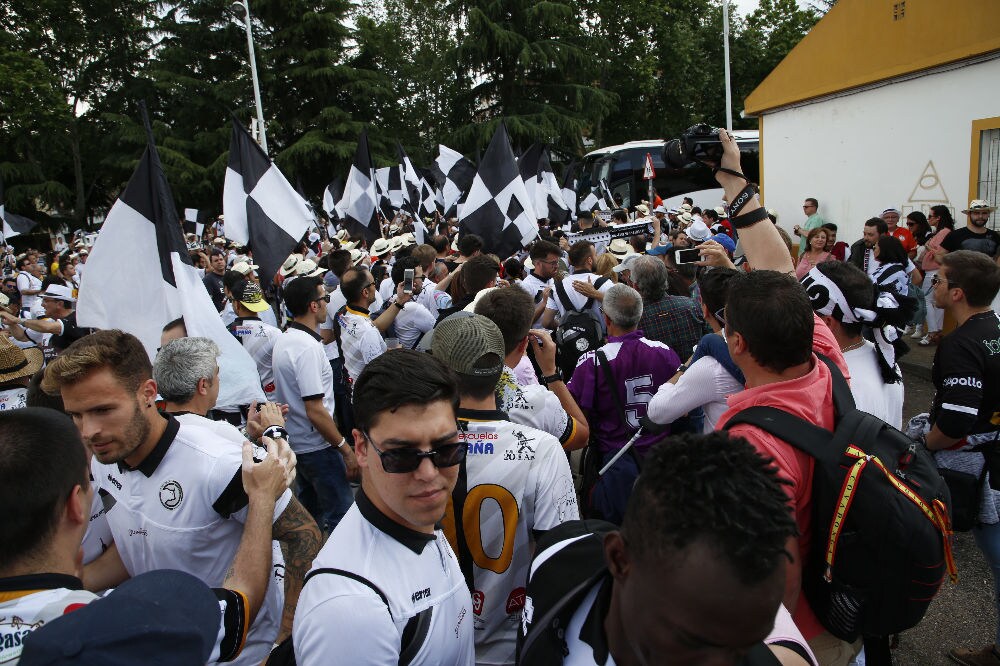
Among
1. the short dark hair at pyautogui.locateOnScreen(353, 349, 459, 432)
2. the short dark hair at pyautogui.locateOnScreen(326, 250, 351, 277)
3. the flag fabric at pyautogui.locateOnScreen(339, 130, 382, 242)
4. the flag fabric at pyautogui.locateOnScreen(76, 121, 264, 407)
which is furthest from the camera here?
the flag fabric at pyautogui.locateOnScreen(339, 130, 382, 242)

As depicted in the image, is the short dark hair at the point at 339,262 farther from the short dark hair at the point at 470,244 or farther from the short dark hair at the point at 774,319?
the short dark hair at the point at 774,319

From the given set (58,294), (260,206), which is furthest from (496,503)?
(58,294)

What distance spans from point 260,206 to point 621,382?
397 centimetres

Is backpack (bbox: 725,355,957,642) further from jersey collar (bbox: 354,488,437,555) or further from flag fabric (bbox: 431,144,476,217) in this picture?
flag fabric (bbox: 431,144,476,217)

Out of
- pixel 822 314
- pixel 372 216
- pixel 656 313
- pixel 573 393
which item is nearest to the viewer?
pixel 822 314

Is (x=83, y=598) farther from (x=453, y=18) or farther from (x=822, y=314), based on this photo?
(x=453, y=18)

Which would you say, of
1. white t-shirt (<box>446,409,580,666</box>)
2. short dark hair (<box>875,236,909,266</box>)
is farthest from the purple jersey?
short dark hair (<box>875,236,909,266</box>)

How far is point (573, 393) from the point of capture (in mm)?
4012

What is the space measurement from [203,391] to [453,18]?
3405cm

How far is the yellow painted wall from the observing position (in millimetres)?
10160

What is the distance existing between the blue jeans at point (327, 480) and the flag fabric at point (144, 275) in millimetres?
940

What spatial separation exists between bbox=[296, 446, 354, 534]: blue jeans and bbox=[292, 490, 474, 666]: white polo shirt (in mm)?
3138

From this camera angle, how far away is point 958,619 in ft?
12.6

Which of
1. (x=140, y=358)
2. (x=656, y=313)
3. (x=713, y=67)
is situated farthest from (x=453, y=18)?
(x=140, y=358)
